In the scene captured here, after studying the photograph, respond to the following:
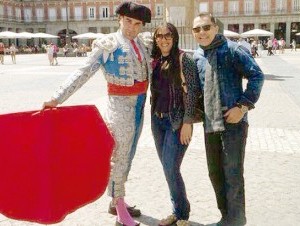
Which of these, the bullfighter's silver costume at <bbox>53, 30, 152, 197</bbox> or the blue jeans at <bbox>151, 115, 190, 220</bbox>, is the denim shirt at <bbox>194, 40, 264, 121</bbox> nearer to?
the blue jeans at <bbox>151, 115, 190, 220</bbox>

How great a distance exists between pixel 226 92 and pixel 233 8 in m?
60.8

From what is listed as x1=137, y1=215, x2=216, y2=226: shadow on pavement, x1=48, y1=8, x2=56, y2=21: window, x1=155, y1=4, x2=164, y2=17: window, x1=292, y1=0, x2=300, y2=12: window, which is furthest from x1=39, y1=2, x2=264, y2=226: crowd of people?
x1=48, y1=8, x2=56, y2=21: window

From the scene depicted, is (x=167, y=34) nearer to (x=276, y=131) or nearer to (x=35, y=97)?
(x=276, y=131)

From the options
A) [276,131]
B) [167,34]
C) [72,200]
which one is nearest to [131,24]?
[167,34]

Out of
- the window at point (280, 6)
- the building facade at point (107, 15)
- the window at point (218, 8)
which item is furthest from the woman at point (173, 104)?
the window at point (218, 8)

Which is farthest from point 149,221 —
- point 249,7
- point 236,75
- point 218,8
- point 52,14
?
point 52,14

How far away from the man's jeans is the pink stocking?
754mm

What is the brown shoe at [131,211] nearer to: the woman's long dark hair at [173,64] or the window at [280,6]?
the woman's long dark hair at [173,64]

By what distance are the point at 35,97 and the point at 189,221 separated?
28.5ft

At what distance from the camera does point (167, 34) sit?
309cm

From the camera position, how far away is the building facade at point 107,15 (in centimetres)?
5834

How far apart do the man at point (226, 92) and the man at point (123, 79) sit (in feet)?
1.63

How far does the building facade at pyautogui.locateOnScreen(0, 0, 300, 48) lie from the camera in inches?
2297

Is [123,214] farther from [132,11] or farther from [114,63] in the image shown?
[132,11]
